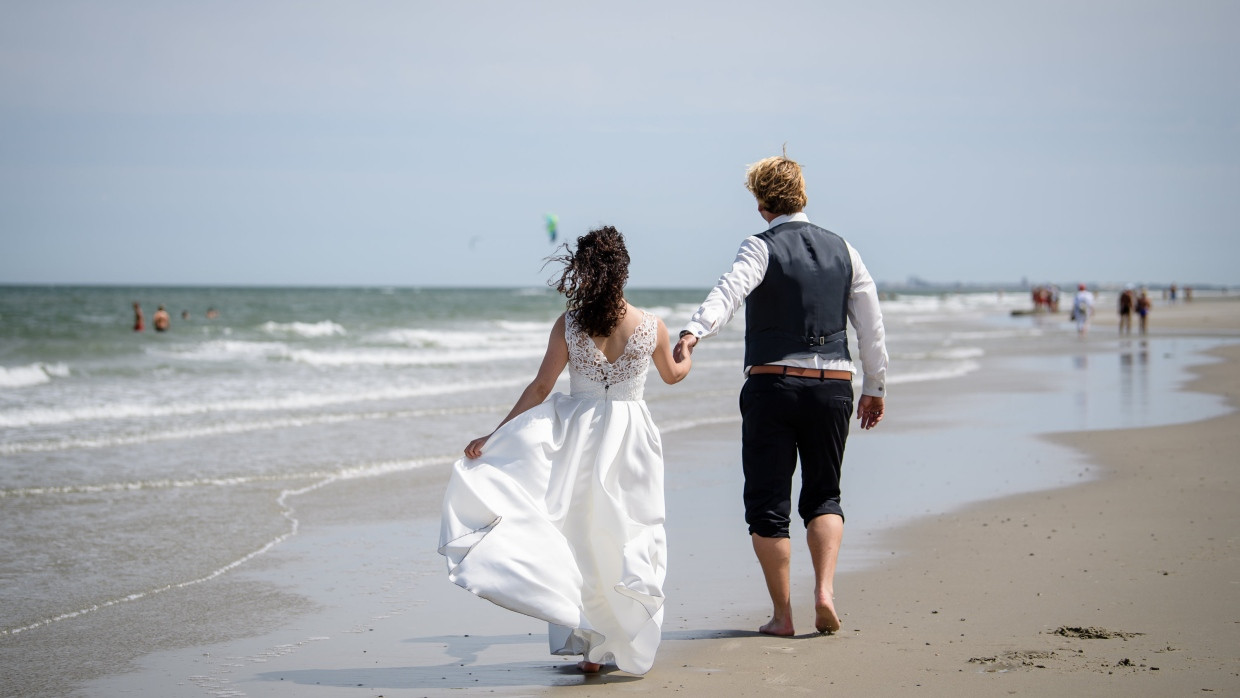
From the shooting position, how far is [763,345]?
441cm

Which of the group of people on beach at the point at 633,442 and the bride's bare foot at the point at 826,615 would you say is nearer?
the group of people on beach at the point at 633,442

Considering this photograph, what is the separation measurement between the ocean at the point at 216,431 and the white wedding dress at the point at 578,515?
253 cm

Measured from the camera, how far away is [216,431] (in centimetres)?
1202

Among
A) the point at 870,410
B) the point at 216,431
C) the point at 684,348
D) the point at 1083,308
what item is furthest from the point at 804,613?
the point at 1083,308

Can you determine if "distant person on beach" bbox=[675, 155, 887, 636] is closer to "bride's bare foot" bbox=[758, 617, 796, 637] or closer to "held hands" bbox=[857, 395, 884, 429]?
"bride's bare foot" bbox=[758, 617, 796, 637]

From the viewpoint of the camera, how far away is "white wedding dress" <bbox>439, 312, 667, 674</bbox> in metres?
3.90

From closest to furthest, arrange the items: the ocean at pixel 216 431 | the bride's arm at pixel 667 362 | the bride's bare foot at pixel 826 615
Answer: the bride's arm at pixel 667 362 < the bride's bare foot at pixel 826 615 < the ocean at pixel 216 431

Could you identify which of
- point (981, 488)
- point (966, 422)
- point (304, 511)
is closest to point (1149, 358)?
point (966, 422)

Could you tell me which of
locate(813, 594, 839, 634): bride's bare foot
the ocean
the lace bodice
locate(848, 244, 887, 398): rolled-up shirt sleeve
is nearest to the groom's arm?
the lace bodice

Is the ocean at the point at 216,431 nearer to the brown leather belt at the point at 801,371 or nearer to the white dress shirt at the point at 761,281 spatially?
the white dress shirt at the point at 761,281

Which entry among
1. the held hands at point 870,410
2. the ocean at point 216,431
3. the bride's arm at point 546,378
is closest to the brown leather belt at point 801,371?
the held hands at point 870,410

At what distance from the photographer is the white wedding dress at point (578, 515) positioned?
154 inches

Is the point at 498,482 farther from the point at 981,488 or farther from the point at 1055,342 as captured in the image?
the point at 1055,342

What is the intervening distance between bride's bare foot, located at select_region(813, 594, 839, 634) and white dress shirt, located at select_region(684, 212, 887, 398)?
2.96 feet
